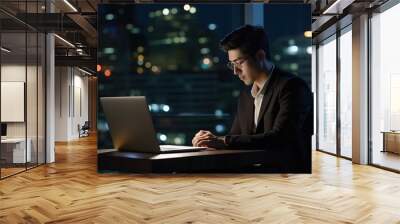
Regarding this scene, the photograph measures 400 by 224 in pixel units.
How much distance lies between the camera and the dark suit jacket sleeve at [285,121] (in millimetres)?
5039

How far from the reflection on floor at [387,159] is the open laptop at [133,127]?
4294 millimetres

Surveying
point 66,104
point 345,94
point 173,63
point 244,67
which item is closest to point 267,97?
point 244,67

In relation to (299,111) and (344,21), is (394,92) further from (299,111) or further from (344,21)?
(299,111)

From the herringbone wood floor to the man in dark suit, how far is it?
0.54 meters

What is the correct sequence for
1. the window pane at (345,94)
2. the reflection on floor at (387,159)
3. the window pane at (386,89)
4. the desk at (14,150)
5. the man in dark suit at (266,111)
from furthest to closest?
1. the window pane at (345,94)
2. the reflection on floor at (387,159)
3. the window pane at (386,89)
4. the desk at (14,150)
5. the man in dark suit at (266,111)

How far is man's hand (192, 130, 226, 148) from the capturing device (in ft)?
17.0

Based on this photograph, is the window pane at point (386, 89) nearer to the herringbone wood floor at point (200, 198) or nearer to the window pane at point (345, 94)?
the herringbone wood floor at point (200, 198)

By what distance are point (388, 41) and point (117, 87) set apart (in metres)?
5.17

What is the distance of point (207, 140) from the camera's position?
17.4 ft

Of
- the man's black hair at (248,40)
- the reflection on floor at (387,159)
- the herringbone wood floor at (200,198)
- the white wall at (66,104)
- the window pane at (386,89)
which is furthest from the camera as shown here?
the white wall at (66,104)

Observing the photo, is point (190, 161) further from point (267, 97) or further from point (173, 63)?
point (173, 63)

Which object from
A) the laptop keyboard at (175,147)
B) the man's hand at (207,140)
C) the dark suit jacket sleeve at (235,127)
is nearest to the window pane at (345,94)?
the dark suit jacket sleeve at (235,127)

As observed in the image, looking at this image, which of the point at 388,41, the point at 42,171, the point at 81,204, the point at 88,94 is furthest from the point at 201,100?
the point at 88,94

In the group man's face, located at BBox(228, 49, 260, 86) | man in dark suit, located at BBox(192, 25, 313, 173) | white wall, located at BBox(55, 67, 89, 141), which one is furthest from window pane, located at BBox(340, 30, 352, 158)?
white wall, located at BBox(55, 67, 89, 141)
